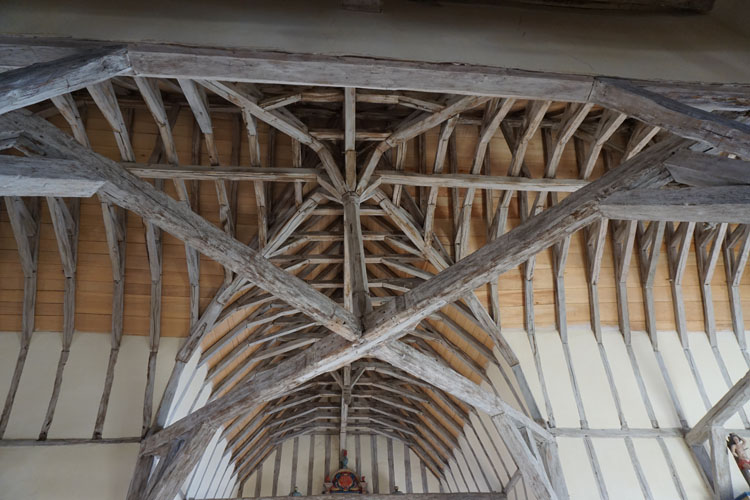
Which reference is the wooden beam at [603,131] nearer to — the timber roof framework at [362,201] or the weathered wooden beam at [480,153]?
the timber roof framework at [362,201]

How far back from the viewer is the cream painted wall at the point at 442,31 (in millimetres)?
2979

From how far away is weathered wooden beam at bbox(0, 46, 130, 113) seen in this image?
248cm

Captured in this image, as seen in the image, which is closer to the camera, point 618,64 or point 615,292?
point 618,64

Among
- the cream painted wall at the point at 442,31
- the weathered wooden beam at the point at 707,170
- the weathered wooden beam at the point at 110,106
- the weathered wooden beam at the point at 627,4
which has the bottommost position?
the weathered wooden beam at the point at 707,170

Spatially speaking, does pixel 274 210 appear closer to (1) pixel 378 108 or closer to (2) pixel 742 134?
(1) pixel 378 108

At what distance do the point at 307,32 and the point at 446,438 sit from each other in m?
7.54

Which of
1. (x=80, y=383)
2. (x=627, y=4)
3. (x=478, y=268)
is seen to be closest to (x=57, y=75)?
(x=478, y=268)

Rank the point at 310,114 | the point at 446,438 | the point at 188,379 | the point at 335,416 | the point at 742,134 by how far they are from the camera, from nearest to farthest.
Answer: the point at 742,134 → the point at 310,114 → the point at 188,379 → the point at 446,438 → the point at 335,416

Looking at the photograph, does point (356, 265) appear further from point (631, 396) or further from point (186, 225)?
point (631, 396)

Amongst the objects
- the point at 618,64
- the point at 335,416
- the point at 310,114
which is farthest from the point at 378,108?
the point at 335,416

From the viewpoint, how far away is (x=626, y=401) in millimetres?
5930

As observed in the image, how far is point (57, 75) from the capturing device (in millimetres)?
2635

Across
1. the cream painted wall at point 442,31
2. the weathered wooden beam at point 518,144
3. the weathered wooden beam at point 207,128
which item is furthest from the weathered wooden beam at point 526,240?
the weathered wooden beam at point 207,128

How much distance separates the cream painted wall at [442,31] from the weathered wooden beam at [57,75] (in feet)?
0.58
